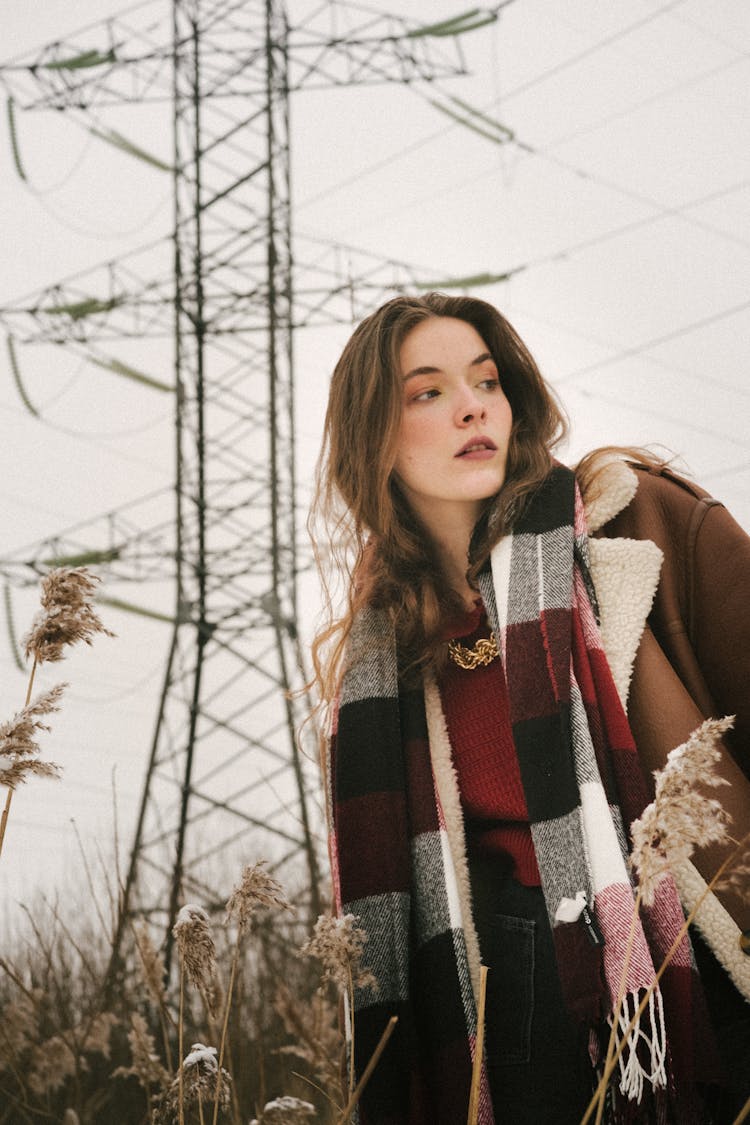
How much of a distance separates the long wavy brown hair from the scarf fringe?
793mm

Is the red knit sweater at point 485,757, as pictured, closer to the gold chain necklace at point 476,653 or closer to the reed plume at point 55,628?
the gold chain necklace at point 476,653

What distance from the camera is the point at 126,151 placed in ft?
40.0

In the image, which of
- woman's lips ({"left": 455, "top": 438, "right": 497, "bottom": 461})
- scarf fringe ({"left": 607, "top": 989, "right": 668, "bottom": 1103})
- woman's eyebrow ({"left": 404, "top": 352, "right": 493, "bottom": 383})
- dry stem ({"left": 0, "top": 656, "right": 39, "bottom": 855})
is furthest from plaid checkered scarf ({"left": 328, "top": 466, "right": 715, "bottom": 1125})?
dry stem ({"left": 0, "top": 656, "right": 39, "bottom": 855})

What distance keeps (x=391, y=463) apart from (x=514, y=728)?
70cm

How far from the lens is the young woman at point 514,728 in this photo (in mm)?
1453

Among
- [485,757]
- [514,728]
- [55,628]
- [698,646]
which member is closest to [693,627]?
[698,646]

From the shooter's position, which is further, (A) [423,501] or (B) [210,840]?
(B) [210,840]

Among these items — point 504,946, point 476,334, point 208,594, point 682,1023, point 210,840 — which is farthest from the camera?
point 210,840

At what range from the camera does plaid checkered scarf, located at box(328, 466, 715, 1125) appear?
1.41 metres

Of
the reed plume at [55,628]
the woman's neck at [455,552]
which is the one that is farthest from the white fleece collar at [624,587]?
the reed plume at [55,628]

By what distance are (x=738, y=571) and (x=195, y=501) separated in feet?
21.1

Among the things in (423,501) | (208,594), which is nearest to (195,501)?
(208,594)

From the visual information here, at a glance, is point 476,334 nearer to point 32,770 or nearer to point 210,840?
point 32,770

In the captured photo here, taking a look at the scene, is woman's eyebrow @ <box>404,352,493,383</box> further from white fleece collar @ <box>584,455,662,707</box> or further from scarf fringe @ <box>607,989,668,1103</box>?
scarf fringe @ <box>607,989,668,1103</box>
